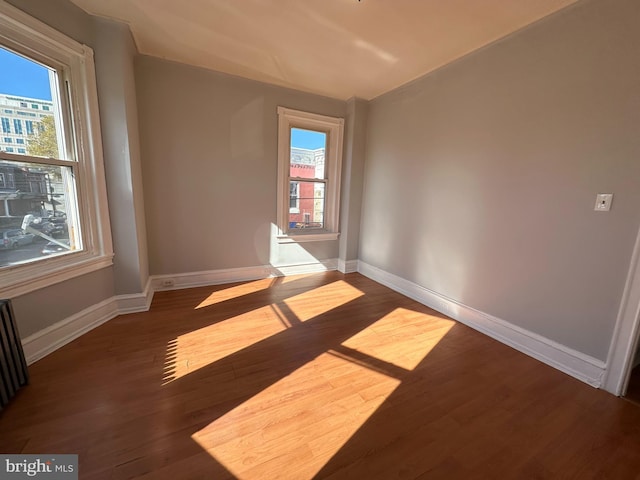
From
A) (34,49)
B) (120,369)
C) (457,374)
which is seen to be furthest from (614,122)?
(34,49)

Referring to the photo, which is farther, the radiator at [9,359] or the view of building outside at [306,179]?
the view of building outside at [306,179]

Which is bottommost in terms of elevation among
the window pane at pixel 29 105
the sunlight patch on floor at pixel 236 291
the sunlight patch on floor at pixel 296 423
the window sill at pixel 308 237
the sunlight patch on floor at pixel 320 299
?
the sunlight patch on floor at pixel 296 423

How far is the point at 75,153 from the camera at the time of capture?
2104 millimetres

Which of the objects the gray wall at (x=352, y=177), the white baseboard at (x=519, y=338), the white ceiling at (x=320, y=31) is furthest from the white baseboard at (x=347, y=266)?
the white ceiling at (x=320, y=31)

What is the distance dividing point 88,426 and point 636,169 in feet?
11.3

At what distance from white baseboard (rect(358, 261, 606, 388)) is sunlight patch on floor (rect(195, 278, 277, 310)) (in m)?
1.80

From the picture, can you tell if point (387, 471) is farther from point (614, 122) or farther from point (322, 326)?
point (614, 122)

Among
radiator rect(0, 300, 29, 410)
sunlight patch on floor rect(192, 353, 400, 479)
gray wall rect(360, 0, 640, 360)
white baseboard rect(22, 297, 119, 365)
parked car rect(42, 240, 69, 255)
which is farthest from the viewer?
parked car rect(42, 240, 69, 255)

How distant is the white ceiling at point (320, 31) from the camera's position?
1.92 meters

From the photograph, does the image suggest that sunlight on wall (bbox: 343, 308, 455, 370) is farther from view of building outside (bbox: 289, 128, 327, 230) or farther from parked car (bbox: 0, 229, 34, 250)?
parked car (bbox: 0, 229, 34, 250)

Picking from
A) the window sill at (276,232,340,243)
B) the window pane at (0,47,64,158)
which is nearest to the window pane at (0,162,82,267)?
the window pane at (0,47,64,158)

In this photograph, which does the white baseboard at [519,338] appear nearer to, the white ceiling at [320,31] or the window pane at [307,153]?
the window pane at [307,153]

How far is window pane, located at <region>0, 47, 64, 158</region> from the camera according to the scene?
67.3 inches

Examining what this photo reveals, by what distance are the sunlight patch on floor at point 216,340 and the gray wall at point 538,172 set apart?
186 cm
